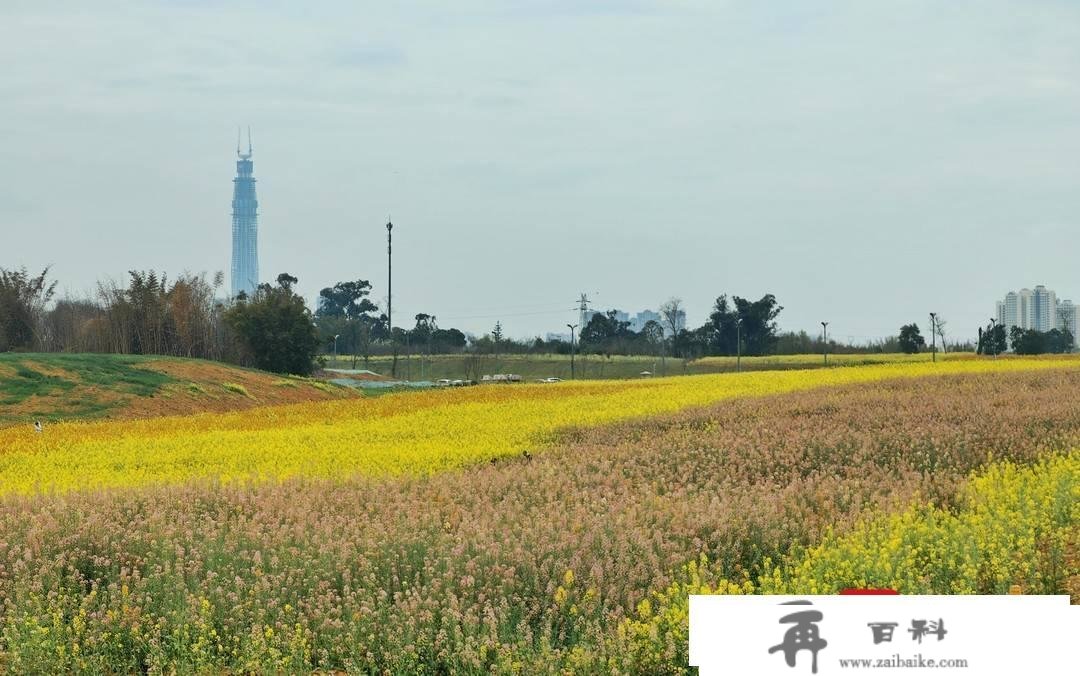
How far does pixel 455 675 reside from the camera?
6.53 m

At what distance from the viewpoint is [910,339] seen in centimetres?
9775

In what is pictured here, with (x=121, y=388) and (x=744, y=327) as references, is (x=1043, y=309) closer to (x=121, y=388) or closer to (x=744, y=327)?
(x=744, y=327)

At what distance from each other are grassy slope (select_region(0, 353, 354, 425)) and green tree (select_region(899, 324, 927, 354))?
6452cm

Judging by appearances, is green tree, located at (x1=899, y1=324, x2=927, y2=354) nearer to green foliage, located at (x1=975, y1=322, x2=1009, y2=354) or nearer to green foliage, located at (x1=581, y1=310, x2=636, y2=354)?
green foliage, located at (x1=975, y1=322, x2=1009, y2=354)

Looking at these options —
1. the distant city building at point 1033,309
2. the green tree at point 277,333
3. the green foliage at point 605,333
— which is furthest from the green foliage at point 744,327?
the distant city building at point 1033,309

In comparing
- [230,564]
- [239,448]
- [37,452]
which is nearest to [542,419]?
[239,448]

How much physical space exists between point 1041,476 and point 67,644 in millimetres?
8969

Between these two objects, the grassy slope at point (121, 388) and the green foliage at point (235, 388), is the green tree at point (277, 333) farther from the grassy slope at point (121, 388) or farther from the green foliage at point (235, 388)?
the green foliage at point (235, 388)

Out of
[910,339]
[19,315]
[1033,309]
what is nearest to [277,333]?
[19,315]

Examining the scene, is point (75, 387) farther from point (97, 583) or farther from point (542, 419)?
point (97, 583)

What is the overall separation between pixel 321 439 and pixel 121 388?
2030 cm

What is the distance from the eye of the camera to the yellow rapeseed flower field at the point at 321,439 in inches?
606

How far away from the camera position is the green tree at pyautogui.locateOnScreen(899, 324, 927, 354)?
97312 mm

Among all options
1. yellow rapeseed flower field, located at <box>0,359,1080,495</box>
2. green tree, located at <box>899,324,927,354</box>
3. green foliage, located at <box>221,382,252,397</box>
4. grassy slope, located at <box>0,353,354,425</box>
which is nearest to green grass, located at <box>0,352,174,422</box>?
grassy slope, located at <box>0,353,354,425</box>
